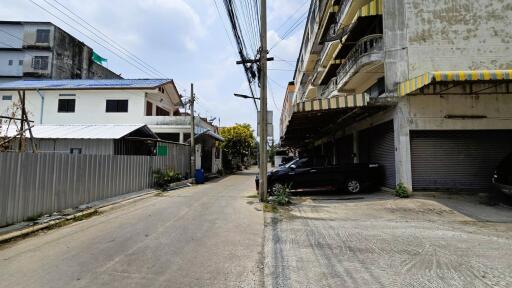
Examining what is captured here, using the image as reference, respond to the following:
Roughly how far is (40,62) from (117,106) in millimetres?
20970

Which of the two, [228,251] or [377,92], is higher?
[377,92]

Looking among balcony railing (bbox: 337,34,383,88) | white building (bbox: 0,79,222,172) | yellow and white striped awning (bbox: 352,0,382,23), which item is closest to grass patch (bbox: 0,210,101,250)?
balcony railing (bbox: 337,34,383,88)

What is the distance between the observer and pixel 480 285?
12.2 feet

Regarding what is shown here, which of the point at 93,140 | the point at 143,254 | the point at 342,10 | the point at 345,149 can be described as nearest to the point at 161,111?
the point at 93,140

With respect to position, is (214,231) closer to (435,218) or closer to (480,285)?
(480,285)

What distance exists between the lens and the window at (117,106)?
26031 millimetres

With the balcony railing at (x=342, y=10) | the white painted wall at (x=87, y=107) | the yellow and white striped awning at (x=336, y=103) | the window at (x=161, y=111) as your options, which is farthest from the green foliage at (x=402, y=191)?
the window at (x=161, y=111)

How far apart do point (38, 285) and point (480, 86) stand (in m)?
13.5

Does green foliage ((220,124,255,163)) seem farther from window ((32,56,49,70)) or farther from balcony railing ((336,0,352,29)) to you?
window ((32,56,49,70))

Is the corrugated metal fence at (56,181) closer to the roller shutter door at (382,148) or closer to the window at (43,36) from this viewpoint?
the roller shutter door at (382,148)

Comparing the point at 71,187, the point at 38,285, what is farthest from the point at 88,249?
the point at 71,187

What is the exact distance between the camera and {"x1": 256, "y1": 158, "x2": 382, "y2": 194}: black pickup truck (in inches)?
477

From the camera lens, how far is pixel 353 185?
1212cm

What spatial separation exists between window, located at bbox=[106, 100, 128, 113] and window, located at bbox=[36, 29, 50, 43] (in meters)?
20.9
